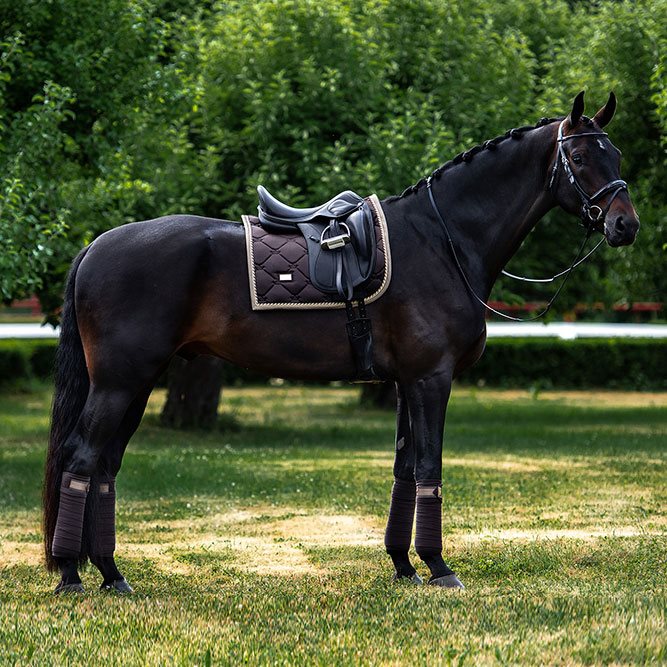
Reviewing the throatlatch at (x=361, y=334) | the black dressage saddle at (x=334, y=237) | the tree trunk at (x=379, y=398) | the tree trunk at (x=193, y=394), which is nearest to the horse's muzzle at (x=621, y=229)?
the black dressage saddle at (x=334, y=237)

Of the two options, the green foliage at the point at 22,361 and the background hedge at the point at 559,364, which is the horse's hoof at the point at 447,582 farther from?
the background hedge at the point at 559,364

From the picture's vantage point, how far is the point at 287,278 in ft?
23.7

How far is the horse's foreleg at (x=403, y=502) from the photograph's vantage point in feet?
25.1

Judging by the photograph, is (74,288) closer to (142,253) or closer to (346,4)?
(142,253)

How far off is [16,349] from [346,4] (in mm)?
13719

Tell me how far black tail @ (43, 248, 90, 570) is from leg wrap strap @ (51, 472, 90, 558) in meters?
0.20

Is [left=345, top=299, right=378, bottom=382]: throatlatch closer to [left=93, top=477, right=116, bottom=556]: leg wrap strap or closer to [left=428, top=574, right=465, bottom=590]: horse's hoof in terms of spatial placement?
[left=428, top=574, right=465, bottom=590]: horse's hoof

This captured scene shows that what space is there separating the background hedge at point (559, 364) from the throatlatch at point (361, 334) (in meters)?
23.0

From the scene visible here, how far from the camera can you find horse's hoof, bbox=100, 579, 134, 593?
727cm

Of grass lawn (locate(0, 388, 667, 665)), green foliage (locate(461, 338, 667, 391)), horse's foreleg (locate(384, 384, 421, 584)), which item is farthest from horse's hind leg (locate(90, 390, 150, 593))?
green foliage (locate(461, 338, 667, 391))

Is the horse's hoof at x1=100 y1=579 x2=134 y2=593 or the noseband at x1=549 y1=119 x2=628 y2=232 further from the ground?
the noseband at x1=549 y1=119 x2=628 y2=232

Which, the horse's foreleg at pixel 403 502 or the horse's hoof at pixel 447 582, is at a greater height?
the horse's foreleg at pixel 403 502

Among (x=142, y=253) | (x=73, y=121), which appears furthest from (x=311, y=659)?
(x=73, y=121)

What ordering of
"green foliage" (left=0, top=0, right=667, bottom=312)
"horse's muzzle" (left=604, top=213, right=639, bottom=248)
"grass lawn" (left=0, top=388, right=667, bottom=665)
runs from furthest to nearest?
"green foliage" (left=0, top=0, right=667, bottom=312) → "horse's muzzle" (left=604, top=213, right=639, bottom=248) → "grass lawn" (left=0, top=388, right=667, bottom=665)
